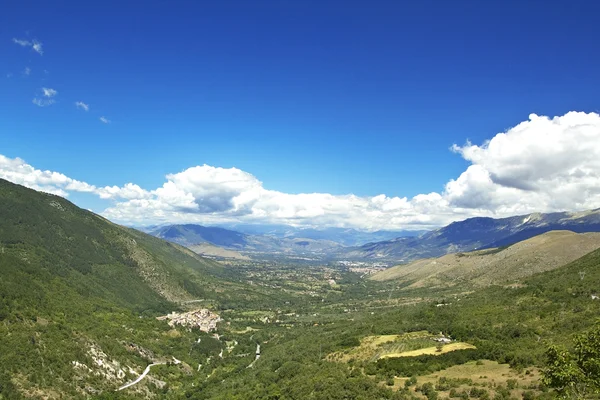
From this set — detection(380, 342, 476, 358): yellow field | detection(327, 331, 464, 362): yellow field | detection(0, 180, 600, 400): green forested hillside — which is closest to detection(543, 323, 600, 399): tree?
detection(0, 180, 600, 400): green forested hillside

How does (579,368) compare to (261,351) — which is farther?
(261,351)

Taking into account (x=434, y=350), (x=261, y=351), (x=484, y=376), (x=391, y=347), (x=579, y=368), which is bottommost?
(x=261, y=351)

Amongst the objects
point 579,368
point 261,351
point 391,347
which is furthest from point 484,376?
point 261,351

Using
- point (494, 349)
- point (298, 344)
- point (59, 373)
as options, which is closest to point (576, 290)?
point (494, 349)

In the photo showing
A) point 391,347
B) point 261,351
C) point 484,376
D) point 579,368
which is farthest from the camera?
point 261,351

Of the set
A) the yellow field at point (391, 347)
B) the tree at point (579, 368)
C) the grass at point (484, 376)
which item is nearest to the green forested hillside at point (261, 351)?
the grass at point (484, 376)

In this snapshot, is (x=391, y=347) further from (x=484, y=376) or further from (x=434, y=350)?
(x=484, y=376)

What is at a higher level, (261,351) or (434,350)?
(434,350)

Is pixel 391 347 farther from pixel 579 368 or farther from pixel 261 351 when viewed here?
pixel 261 351

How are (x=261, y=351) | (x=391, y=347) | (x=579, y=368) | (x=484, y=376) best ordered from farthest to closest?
(x=261, y=351)
(x=391, y=347)
(x=484, y=376)
(x=579, y=368)
